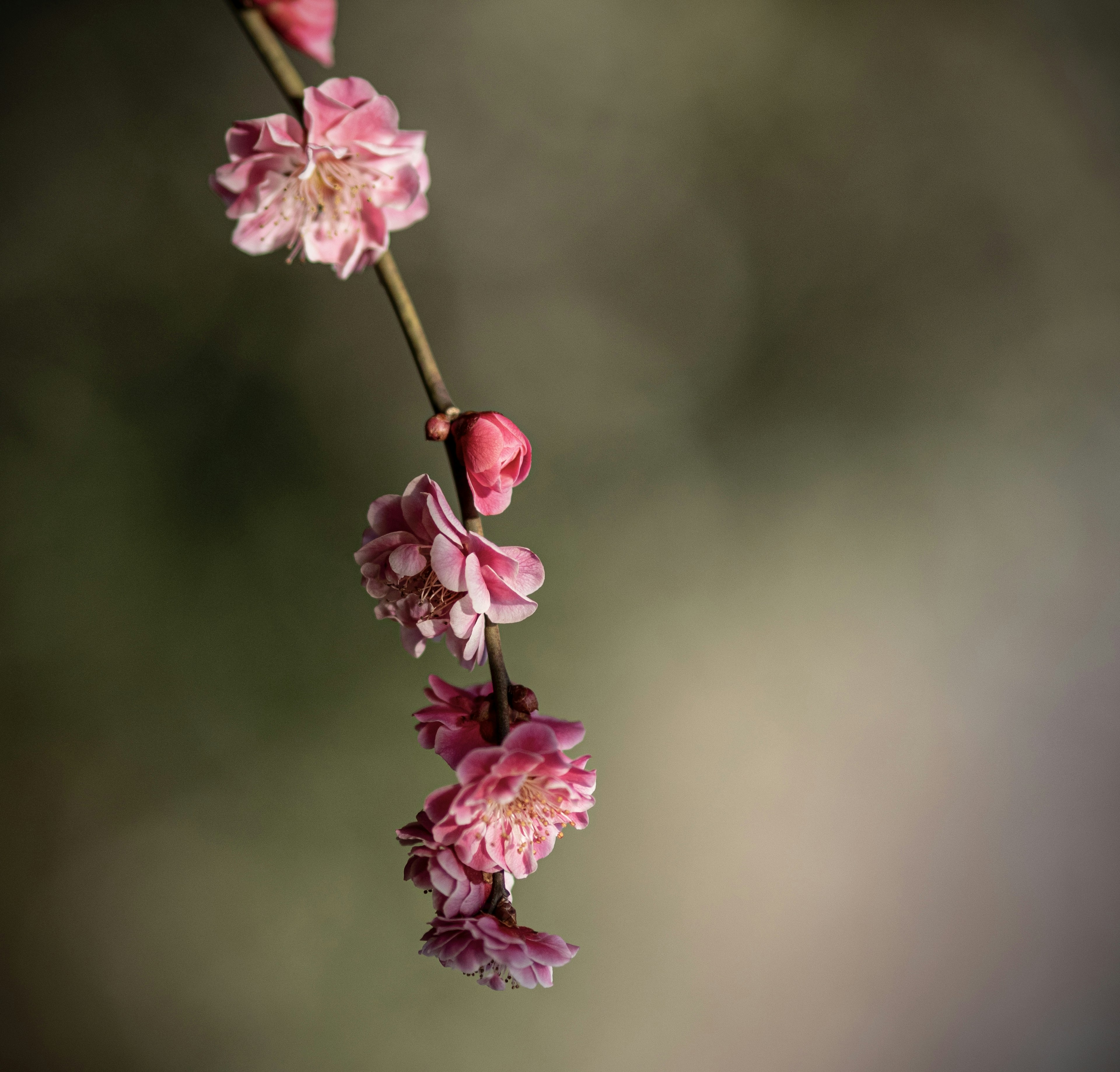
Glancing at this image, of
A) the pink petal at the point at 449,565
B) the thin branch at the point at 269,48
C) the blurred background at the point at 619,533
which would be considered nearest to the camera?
the thin branch at the point at 269,48

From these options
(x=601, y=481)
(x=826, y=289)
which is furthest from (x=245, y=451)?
(x=826, y=289)

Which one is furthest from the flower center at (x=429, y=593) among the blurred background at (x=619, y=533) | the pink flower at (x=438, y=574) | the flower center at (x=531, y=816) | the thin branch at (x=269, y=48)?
the blurred background at (x=619, y=533)

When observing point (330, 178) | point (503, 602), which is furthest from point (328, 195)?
point (503, 602)

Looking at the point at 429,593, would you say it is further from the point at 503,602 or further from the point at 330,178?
the point at 330,178

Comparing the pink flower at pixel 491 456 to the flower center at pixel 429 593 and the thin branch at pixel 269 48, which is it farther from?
the thin branch at pixel 269 48

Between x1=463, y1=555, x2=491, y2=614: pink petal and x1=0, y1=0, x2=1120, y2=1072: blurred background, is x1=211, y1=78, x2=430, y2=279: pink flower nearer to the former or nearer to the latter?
x1=463, y1=555, x2=491, y2=614: pink petal

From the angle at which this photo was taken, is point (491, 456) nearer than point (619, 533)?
Yes
